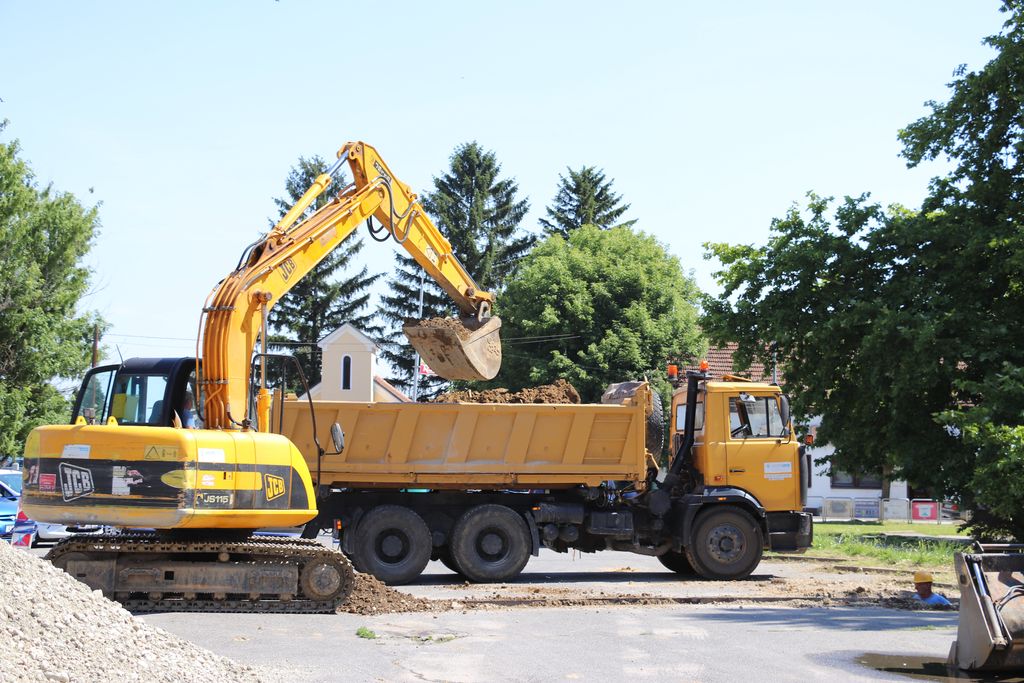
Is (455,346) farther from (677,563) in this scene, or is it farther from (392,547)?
(677,563)

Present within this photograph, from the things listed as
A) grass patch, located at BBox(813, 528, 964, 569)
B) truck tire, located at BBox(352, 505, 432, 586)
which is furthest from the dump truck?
grass patch, located at BBox(813, 528, 964, 569)

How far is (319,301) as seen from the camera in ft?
209

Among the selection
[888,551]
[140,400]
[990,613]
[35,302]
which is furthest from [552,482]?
[35,302]

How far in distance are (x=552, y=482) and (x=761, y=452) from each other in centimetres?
331

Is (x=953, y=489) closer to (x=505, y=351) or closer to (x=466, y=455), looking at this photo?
(x=466, y=455)

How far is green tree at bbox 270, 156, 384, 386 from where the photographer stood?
63062 millimetres

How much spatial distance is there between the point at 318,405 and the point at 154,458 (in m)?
4.74

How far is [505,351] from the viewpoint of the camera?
43531 millimetres

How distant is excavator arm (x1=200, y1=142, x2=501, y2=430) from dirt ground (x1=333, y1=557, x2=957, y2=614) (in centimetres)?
273

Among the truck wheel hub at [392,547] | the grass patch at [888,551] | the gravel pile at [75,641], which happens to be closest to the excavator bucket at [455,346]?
the truck wheel hub at [392,547]

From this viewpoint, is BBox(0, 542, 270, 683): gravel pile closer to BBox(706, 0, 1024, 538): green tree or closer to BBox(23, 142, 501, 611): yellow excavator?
BBox(23, 142, 501, 611): yellow excavator

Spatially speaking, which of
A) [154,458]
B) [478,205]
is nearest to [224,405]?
[154,458]

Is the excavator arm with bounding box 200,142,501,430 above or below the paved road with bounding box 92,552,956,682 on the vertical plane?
above

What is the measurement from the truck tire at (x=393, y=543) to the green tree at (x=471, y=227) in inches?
1672
